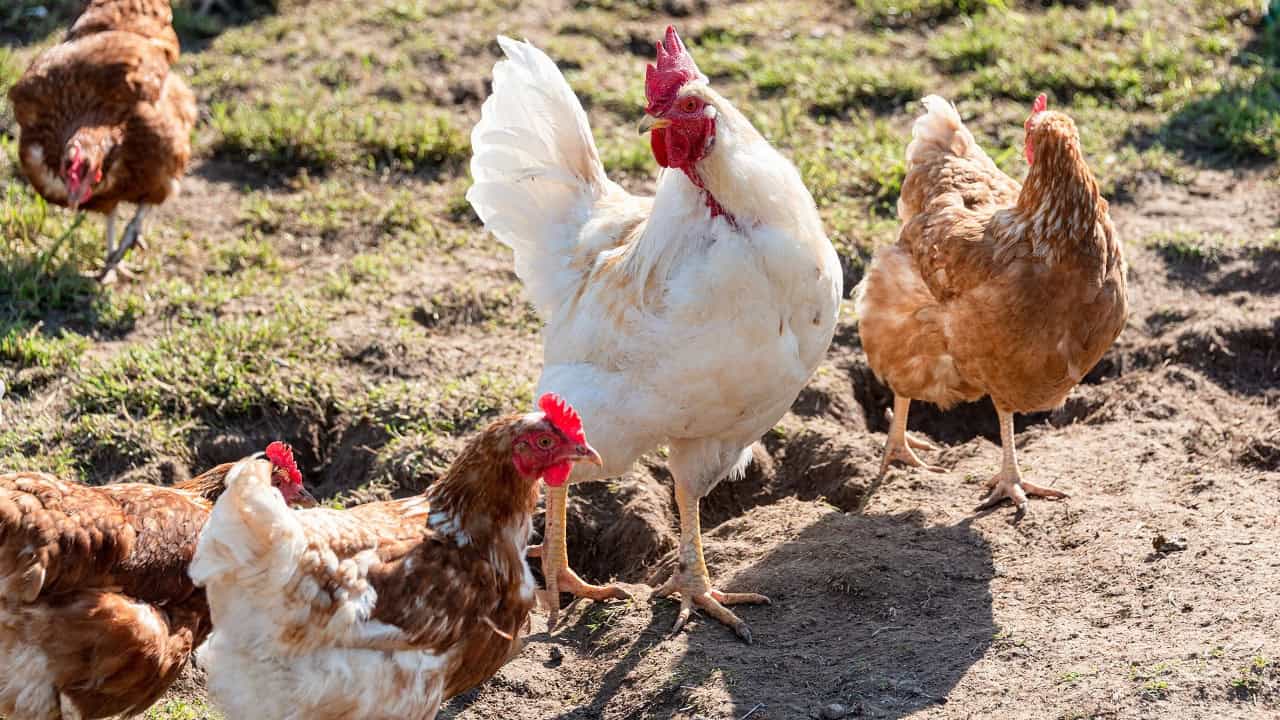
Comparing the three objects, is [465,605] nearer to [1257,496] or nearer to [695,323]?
[695,323]

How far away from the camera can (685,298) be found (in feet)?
15.0

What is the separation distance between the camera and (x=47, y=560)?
12.6 feet

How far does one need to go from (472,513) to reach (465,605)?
33 cm

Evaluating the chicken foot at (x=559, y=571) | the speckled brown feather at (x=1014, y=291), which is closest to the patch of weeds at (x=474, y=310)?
the chicken foot at (x=559, y=571)

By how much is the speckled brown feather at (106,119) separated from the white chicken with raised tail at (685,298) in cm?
311

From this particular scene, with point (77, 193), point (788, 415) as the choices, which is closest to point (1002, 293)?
point (788, 415)

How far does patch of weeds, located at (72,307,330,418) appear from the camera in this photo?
239 inches

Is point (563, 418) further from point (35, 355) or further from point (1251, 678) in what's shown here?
point (35, 355)

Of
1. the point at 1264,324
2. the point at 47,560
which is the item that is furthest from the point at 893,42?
the point at 47,560

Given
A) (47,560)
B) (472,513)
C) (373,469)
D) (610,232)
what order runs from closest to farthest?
Result: (47,560), (472,513), (610,232), (373,469)

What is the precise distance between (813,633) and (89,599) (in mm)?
2561

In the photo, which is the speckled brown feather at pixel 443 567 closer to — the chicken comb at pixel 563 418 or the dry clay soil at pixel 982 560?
the chicken comb at pixel 563 418

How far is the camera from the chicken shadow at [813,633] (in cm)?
443

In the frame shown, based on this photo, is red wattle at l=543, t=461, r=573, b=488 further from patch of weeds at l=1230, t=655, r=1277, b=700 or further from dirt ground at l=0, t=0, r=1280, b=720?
patch of weeds at l=1230, t=655, r=1277, b=700
